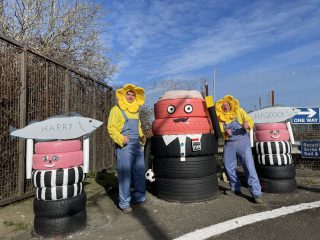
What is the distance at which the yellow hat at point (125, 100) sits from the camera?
5988mm

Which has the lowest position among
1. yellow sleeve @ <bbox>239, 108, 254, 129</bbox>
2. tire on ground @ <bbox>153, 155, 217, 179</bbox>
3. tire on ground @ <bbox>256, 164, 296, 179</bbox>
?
tire on ground @ <bbox>256, 164, 296, 179</bbox>

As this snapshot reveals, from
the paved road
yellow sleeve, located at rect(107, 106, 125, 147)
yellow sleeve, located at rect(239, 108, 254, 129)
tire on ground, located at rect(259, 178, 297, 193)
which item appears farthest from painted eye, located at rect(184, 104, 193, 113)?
tire on ground, located at rect(259, 178, 297, 193)

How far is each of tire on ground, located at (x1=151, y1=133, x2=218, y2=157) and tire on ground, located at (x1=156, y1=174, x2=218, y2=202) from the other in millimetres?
463

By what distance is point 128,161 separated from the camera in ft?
19.3

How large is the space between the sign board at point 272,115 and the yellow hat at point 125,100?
2597 millimetres

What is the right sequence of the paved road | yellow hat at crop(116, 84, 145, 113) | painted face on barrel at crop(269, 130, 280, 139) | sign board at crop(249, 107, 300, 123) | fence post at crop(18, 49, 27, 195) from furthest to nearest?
sign board at crop(249, 107, 300, 123) < painted face on barrel at crop(269, 130, 280, 139) < fence post at crop(18, 49, 27, 195) < yellow hat at crop(116, 84, 145, 113) < the paved road

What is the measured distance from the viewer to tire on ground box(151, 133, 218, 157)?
621 centimetres

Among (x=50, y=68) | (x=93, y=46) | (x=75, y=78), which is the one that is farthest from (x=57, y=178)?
(x=93, y=46)

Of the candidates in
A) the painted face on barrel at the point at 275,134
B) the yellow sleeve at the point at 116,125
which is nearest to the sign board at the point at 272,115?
the painted face on barrel at the point at 275,134

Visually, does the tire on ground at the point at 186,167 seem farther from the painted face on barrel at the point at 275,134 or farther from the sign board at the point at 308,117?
the sign board at the point at 308,117

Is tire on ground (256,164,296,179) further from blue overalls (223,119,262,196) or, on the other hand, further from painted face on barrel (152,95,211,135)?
painted face on barrel (152,95,211,135)

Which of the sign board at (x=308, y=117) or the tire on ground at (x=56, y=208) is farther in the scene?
the sign board at (x=308, y=117)

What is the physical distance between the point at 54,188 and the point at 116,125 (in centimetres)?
157

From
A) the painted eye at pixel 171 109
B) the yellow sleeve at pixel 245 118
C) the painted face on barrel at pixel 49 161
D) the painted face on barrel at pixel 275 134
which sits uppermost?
the painted eye at pixel 171 109
